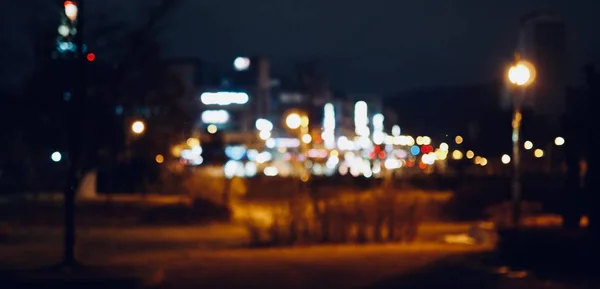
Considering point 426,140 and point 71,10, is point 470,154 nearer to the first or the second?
point 426,140

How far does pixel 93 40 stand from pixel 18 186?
43177 mm

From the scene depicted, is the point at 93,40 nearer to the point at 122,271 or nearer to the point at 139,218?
the point at 122,271

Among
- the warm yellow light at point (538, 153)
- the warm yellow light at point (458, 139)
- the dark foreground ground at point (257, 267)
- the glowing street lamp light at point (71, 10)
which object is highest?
the glowing street lamp light at point (71, 10)

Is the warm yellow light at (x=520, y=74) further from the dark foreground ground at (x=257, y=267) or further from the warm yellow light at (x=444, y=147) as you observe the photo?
the dark foreground ground at (x=257, y=267)

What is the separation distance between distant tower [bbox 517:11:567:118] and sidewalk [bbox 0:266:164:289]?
63.8 feet

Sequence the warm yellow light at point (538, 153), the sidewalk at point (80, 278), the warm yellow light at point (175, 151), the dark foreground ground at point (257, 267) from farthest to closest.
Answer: the warm yellow light at point (175, 151) < the warm yellow light at point (538, 153) < the dark foreground ground at point (257, 267) < the sidewalk at point (80, 278)

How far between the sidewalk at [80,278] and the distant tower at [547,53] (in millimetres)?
19432

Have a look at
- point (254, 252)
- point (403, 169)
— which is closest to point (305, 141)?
point (403, 169)

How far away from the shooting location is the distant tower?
35562mm

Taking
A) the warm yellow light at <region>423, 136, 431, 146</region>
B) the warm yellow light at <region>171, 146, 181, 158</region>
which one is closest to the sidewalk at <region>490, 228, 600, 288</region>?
the warm yellow light at <region>423, 136, 431, 146</region>

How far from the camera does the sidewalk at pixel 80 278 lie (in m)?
17.5

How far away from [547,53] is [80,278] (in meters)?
24.5

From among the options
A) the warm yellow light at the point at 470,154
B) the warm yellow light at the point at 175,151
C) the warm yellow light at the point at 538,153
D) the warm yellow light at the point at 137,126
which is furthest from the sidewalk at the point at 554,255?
the warm yellow light at the point at 175,151

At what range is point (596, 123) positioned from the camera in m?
22.5
